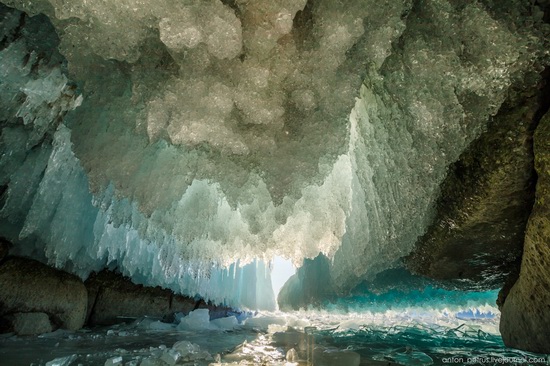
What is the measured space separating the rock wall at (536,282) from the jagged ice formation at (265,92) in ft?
1.62

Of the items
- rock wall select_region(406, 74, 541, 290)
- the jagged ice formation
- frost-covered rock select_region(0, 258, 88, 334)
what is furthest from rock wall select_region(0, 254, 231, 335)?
rock wall select_region(406, 74, 541, 290)

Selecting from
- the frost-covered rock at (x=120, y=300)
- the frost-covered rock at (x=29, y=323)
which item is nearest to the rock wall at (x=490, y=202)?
the frost-covered rock at (x=29, y=323)

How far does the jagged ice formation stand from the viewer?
7.18ft

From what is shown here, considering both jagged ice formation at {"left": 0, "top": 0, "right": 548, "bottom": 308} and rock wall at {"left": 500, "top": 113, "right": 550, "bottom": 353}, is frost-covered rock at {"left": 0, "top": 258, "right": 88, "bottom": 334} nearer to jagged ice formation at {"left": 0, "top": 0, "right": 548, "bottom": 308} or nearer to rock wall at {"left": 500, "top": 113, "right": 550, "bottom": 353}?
jagged ice formation at {"left": 0, "top": 0, "right": 548, "bottom": 308}

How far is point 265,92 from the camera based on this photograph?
2482mm

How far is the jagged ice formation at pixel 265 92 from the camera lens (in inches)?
86.2

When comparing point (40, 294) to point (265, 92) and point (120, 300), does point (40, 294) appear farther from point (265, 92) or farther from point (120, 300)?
point (265, 92)

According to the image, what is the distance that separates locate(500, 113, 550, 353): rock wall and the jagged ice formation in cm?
49

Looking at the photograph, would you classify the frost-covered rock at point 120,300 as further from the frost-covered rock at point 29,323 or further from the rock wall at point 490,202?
the rock wall at point 490,202

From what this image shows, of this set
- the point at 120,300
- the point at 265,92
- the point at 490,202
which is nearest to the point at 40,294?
the point at 120,300

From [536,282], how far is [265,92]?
A: 3.12 meters

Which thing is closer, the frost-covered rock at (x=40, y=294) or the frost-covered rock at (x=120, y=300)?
the frost-covered rock at (x=40, y=294)

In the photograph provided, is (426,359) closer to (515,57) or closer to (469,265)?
(469,265)

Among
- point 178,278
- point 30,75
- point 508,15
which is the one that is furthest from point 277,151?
point 178,278
